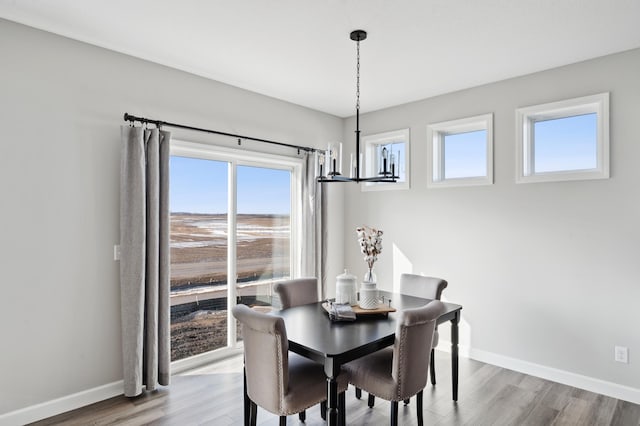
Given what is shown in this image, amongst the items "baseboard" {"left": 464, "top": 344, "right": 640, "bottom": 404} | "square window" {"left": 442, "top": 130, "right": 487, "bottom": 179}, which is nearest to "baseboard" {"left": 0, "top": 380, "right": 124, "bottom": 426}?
"baseboard" {"left": 464, "top": 344, "right": 640, "bottom": 404}

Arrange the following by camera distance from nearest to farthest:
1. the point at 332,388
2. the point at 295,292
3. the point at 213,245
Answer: the point at 332,388
the point at 295,292
the point at 213,245

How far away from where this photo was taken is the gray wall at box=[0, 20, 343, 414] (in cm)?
266

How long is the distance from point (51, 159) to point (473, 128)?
12.8ft

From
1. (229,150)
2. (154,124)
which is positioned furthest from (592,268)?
(154,124)

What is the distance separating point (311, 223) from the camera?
4.61m

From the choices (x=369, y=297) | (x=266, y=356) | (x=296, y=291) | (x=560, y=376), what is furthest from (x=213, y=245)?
(x=560, y=376)

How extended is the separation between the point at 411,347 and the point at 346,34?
2229 millimetres

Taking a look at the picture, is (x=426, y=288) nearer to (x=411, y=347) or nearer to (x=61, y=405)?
(x=411, y=347)

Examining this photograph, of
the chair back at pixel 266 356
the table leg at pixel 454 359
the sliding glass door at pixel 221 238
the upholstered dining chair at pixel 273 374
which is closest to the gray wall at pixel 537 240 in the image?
the table leg at pixel 454 359

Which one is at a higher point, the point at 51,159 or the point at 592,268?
the point at 51,159

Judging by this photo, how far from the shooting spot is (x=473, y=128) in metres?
4.17

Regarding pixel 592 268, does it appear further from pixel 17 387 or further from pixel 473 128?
pixel 17 387

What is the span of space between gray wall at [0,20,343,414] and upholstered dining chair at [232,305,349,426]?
4.91 feet

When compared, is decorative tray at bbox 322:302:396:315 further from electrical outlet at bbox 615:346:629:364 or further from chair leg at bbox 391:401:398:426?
electrical outlet at bbox 615:346:629:364
